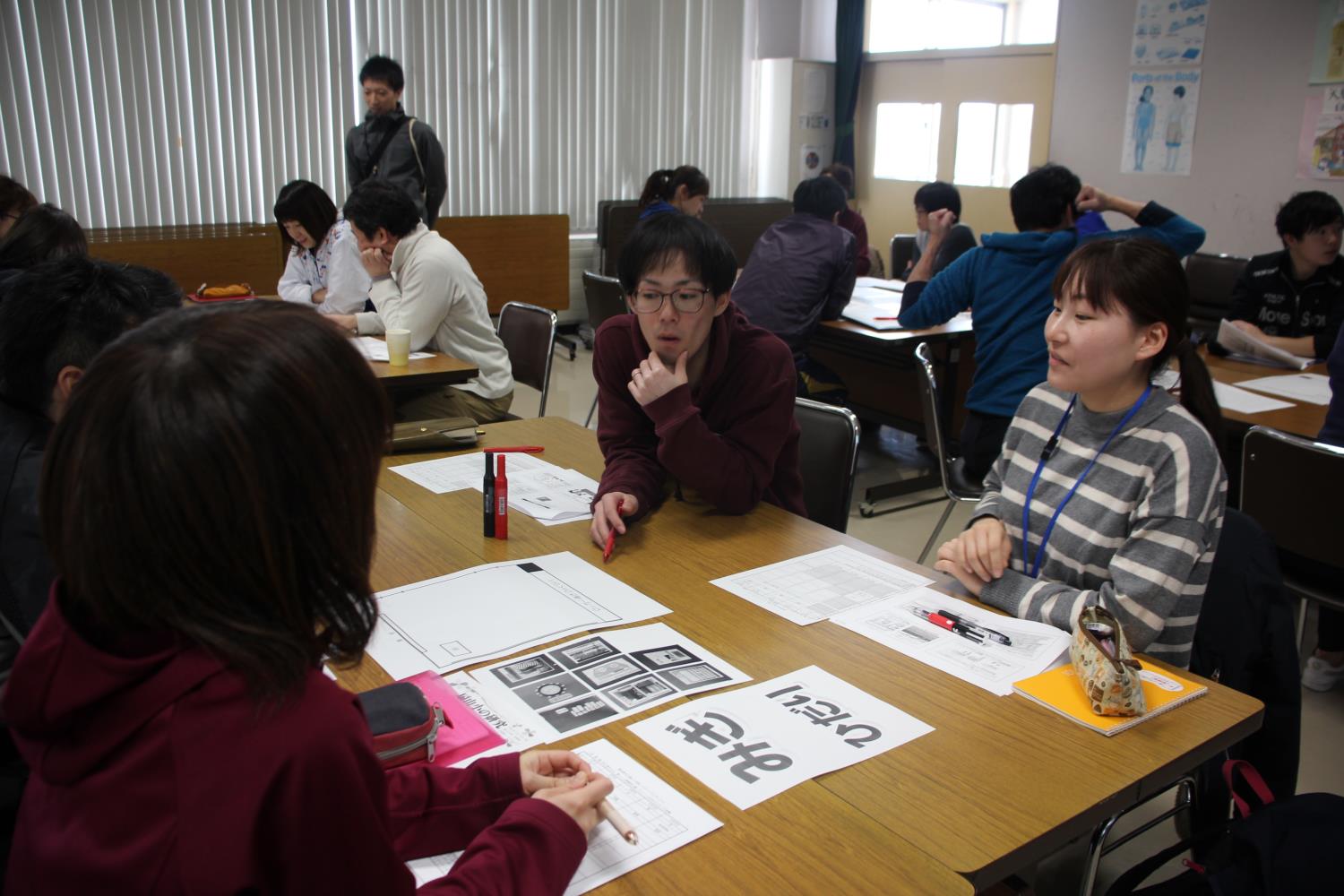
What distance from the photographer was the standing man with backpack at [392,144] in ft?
17.1

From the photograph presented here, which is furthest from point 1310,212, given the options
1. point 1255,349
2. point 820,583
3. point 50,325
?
point 50,325

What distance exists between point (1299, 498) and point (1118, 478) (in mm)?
1066

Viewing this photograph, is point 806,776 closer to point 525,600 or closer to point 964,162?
point 525,600

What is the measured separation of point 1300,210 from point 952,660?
10.6ft

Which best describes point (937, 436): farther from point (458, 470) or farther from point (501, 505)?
point (501, 505)

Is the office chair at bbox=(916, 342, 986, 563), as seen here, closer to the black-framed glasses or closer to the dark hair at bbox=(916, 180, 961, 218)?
the black-framed glasses

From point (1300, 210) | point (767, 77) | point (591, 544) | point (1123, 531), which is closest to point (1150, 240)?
point (1123, 531)

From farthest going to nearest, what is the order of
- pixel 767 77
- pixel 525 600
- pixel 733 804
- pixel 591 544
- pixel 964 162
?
pixel 767 77 → pixel 964 162 → pixel 591 544 → pixel 525 600 → pixel 733 804

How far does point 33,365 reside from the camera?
1561 mm

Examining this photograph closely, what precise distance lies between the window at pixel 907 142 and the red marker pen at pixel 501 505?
6449 mm

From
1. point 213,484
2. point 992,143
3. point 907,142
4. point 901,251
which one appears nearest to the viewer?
point 213,484

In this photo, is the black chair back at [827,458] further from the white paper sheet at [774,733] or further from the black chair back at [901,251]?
the black chair back at [901,251]

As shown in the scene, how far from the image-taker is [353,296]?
3.95 m

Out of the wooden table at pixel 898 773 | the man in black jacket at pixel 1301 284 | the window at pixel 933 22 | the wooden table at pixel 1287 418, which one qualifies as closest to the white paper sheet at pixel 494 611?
the wooden table at pixel 898 773
